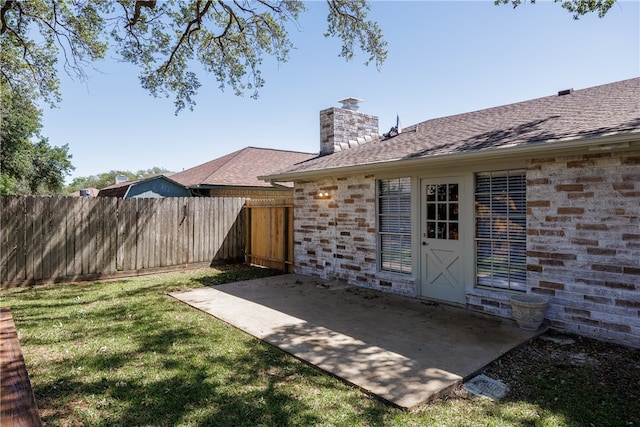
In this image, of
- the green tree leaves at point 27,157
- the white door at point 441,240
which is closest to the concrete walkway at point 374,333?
the white door at point 441,240

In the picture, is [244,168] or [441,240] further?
[244,168]

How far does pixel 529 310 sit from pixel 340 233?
13.5 feet

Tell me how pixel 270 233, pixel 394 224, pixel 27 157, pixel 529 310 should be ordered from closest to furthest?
pixel 529 310
pixel 394 224
pixel 270 233
pixel 27 157

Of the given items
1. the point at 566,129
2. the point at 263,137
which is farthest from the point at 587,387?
the point at 263,137

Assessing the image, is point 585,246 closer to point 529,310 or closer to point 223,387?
point 529,310

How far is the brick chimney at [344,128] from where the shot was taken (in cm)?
1023

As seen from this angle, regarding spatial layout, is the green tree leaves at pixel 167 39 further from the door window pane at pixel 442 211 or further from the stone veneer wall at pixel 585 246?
the stone veneer wall at pixel 585 246

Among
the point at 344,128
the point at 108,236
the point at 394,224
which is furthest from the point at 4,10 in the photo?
the point at 394,224

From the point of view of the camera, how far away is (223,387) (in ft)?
11.0

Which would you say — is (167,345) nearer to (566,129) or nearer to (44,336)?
(44,336)

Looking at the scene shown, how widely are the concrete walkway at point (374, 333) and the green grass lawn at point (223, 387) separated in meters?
0.20

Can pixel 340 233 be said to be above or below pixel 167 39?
below

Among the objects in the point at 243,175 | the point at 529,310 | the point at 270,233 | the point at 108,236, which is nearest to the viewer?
the point at 529,310

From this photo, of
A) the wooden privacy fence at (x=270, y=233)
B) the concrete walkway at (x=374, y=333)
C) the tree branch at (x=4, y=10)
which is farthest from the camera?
the wooden privacy fence at (x=270, y=233)
